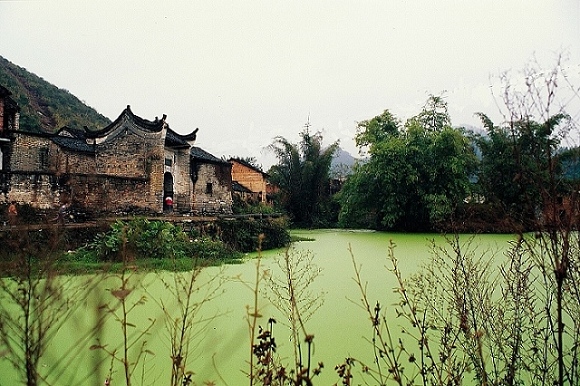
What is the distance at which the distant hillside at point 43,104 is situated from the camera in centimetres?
1773

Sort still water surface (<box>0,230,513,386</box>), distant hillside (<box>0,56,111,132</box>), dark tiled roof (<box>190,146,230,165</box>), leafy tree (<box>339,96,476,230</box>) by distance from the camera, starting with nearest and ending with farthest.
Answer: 1. still water surface (<box>0,230,513,386</box>)
2. dark tiled roof (<box>190,146,230,165</box>)
3. leafy tree (<box>339,96,476,230</box>)
4. distant hillside (<box>0,56,111,132</box>)

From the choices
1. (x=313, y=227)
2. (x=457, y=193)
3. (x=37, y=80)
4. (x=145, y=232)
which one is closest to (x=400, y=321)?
(x=145, y=232)

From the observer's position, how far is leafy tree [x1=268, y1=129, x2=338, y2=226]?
17828mm

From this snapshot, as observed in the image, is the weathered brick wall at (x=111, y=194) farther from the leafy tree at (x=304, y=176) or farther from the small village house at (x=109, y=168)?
the leafy tree at (x=304, y=176)

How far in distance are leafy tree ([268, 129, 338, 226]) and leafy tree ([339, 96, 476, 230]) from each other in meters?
2.77

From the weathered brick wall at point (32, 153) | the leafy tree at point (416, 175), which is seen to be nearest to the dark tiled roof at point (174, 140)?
the weathered brick wall at point (32, 153)

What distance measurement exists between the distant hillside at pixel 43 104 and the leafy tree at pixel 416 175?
12743mm

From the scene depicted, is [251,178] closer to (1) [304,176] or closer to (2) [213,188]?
(1) [304,176]

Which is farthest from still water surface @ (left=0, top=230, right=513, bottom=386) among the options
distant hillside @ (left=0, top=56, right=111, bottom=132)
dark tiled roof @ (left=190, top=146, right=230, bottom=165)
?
distant hillside @ (left=0, top=56, right=111, bottom=132)

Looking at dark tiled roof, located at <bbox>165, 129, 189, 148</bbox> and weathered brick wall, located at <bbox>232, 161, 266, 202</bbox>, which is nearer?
dark tiled roof, located at <bbox>165, 129, 189, 148</bbox>

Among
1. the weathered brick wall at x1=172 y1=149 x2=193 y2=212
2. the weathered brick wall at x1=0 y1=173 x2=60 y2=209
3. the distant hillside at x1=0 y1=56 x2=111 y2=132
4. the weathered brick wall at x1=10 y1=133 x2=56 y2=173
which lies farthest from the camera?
the distant hillside at x1=0 y1=56 x2=111 y2=132

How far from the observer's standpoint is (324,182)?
1848 centimetres

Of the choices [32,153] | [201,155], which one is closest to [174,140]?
[201,155]

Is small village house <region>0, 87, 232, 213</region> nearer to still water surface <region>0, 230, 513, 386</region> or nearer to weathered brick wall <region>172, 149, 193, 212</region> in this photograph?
weathered brick wall <region>172, 149, 193, 212</region>
